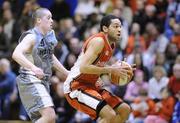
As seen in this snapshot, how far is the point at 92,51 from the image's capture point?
8148mm

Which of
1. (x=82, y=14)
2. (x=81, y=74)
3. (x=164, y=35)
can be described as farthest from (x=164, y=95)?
(x=82, y=14)

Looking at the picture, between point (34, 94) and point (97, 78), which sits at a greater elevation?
point (97, 78)

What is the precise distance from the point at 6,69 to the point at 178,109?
4.24 m

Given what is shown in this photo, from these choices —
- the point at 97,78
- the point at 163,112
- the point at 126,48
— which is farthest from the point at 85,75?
the point at 126,48

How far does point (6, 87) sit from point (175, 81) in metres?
3.79

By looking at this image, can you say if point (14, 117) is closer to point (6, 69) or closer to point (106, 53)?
point (6, 69)

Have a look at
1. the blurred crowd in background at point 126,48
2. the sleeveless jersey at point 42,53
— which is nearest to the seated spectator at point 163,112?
the blurred crowd in background at point 126,48

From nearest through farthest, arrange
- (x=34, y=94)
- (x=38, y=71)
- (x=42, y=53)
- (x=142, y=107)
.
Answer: (x=38, y=71), (x=34, y=94), (x=42, y=53), (x=142, y=107)

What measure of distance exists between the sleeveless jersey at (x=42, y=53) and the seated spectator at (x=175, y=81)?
12.1 ft

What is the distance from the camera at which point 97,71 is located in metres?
8.14

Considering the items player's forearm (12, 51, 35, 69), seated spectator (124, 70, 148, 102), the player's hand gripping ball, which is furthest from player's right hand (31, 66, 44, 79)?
seated spectator (124, 70, 148, 102)

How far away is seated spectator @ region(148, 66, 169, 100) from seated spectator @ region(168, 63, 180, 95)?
1.42ft

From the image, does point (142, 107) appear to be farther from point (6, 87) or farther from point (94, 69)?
point (94, 69)

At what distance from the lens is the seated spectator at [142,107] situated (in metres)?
11.7
